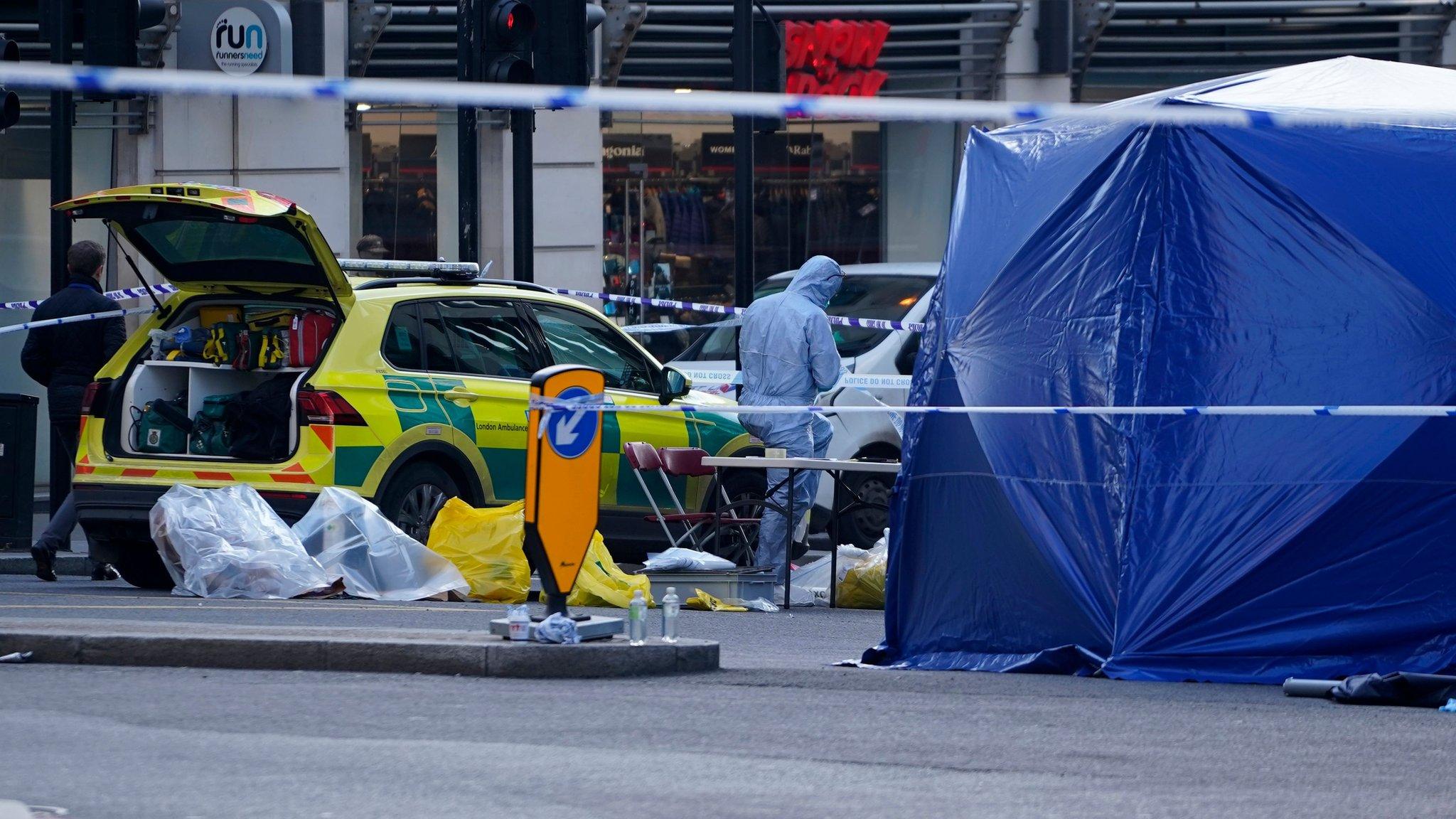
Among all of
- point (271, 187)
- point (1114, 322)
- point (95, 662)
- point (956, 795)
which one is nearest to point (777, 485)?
point (1114, 322)

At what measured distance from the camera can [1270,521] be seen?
788 cm

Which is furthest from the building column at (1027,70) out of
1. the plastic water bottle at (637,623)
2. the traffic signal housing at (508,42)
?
the plastic water bottle at (637,623)

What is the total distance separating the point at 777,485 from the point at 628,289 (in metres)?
7.99

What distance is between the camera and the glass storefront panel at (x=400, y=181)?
19016 millimetres

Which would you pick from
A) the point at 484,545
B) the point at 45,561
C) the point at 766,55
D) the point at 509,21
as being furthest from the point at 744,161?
the point at 45,561

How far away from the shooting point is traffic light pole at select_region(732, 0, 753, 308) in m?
14.5

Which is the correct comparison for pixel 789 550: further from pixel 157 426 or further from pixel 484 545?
pixel 157 426

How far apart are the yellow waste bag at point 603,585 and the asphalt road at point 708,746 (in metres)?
2.01

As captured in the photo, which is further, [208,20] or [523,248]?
[208,20]

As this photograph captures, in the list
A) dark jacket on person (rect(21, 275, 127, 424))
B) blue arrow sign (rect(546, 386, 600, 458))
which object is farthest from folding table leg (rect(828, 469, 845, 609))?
dark jacket on person (rect(21, 275, 127, 424))

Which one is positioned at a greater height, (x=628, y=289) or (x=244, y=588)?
(x=628, y=289)

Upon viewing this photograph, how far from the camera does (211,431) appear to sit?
437 inches

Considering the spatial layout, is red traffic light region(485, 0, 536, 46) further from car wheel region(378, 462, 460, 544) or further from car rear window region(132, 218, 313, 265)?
car wheel region(378, 462, 460, 544)

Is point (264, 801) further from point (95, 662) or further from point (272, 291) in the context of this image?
point (272, 291)
